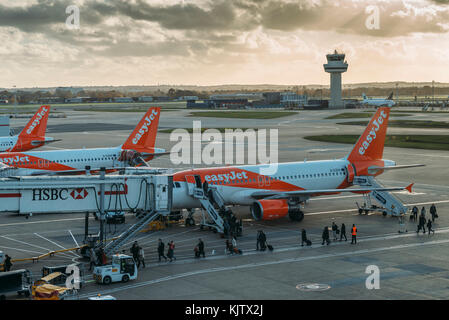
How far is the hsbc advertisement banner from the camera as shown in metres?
34.3

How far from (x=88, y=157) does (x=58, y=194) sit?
101 ft

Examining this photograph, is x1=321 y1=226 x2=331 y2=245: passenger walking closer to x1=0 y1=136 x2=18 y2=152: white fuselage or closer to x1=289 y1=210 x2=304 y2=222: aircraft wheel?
x1=289 y1=210 x2=304 y2=222: aircraft wheel

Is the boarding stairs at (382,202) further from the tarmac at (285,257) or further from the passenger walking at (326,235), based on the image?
the passenger walking at (326,235)

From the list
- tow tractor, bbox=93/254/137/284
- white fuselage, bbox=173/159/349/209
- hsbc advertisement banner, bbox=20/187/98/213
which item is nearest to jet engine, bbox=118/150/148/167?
white fuselage, bbox=173/159/349/209

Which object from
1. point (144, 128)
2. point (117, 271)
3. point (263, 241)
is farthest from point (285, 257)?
point (144, 128)

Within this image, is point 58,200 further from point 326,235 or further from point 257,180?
point 257,180

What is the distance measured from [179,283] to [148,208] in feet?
24.4

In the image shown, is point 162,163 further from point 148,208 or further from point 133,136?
point 148,208

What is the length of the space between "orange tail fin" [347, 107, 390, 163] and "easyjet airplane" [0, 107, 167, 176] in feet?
77.2

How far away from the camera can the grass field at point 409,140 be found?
4011 inches

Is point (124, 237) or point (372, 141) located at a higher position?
point (372, 141)

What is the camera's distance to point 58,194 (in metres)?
35.1

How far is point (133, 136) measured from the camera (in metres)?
67.8

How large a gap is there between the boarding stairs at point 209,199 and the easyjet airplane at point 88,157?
19.7 meters
